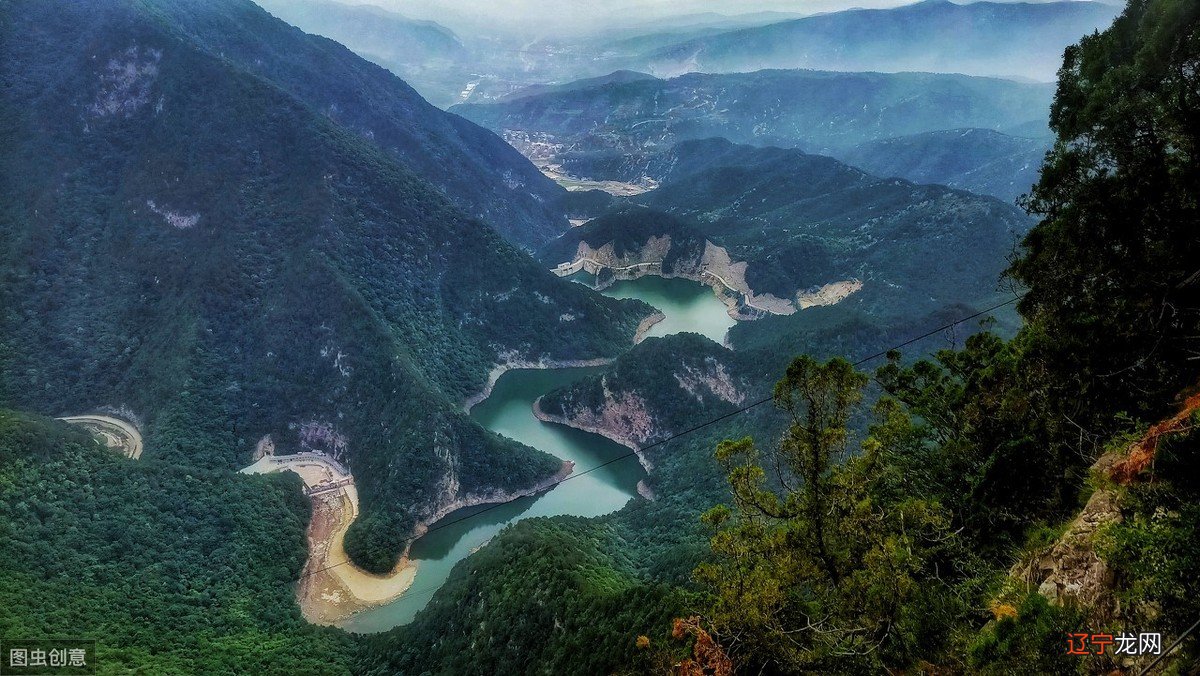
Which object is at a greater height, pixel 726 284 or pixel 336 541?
pixel 726 284

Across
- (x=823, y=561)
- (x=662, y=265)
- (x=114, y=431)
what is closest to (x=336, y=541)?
(x=114, y=431)

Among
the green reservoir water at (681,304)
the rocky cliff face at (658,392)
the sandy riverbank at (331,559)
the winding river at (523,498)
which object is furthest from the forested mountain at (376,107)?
the rocky cliff face at (658,392)

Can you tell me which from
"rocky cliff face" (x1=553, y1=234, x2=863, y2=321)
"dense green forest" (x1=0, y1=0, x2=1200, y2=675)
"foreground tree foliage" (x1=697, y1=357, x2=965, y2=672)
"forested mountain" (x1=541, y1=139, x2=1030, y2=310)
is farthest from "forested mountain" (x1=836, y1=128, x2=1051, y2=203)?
"foreground tree foliage" (x1=697, y1=357, x2=965, y2=672)

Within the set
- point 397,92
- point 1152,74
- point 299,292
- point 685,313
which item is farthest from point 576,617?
point 397,92

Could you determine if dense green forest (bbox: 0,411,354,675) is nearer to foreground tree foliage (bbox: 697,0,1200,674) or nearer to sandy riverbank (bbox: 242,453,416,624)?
sandy riverbank (bbox: 242,453,416,624)

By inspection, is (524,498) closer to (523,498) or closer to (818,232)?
(523,498)

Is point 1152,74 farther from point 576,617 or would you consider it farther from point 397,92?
point 397,92
